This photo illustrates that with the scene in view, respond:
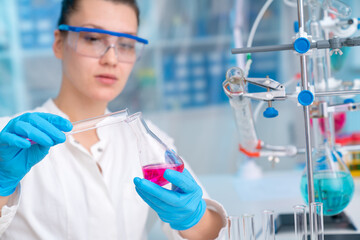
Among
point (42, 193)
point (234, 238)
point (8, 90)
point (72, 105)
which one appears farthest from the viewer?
point (8, 90)

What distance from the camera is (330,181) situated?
1202mm

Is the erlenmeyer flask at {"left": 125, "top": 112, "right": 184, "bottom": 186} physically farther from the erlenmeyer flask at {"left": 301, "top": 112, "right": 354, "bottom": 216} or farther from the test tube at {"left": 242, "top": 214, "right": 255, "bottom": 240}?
the erlenmeyer flask at {"left": 301, "top": 112, "right": 354, "bottom": 216}

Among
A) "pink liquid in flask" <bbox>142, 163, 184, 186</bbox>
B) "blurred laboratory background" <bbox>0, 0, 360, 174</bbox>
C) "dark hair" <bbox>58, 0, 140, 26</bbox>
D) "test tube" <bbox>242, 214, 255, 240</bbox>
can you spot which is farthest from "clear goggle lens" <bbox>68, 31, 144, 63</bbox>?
"blurred laboratory background" <bbox>0, 0, 360, 174</bbox>

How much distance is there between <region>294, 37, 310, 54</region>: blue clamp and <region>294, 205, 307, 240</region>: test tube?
37cm

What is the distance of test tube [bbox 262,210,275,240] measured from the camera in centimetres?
95

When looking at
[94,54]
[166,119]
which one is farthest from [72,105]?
[166,119]

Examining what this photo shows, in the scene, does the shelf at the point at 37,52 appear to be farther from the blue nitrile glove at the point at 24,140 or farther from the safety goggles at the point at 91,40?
the blue nitrile glove at the point at 24,140

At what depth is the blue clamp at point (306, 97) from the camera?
3.19ft

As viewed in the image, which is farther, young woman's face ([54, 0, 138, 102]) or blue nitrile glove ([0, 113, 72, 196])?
young woman's face ([54, 0, 138, 102])

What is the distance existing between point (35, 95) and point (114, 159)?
2350mm

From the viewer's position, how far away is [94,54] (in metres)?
1.54

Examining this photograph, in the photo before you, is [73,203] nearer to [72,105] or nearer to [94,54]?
[72,105]

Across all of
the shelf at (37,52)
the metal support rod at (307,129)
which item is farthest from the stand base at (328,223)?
the shelf at (37,52)

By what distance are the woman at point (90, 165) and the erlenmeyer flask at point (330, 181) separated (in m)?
0.32
